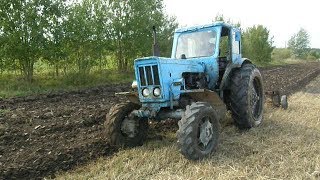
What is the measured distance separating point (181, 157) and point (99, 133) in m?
2.28

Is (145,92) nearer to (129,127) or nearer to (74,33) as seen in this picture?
(129,127)

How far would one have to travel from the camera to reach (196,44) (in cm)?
798

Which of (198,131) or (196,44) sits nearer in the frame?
(198,131)

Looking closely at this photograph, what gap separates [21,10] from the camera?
16016 millimetres

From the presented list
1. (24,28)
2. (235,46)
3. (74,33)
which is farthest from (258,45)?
(235,46)

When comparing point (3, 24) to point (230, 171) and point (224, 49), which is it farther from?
point (230, 171)

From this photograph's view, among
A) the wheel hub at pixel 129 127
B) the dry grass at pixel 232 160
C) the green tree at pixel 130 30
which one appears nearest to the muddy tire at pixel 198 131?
the dry grass at pixel 232 160

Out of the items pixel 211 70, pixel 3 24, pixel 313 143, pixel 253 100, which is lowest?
pixel 313 143

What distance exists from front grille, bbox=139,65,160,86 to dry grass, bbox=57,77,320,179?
1.20m

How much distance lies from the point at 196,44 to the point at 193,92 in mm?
1558

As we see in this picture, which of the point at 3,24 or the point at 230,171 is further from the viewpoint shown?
the point at 3,24

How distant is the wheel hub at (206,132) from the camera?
622 cm

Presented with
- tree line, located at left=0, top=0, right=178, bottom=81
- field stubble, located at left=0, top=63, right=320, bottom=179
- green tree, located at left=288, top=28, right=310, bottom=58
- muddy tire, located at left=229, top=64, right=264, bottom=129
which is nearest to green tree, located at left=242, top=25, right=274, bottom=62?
tree line, located at left=0, top=0, right=178, bottom=81

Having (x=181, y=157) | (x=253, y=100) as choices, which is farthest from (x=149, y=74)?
(x=253, y=100)
